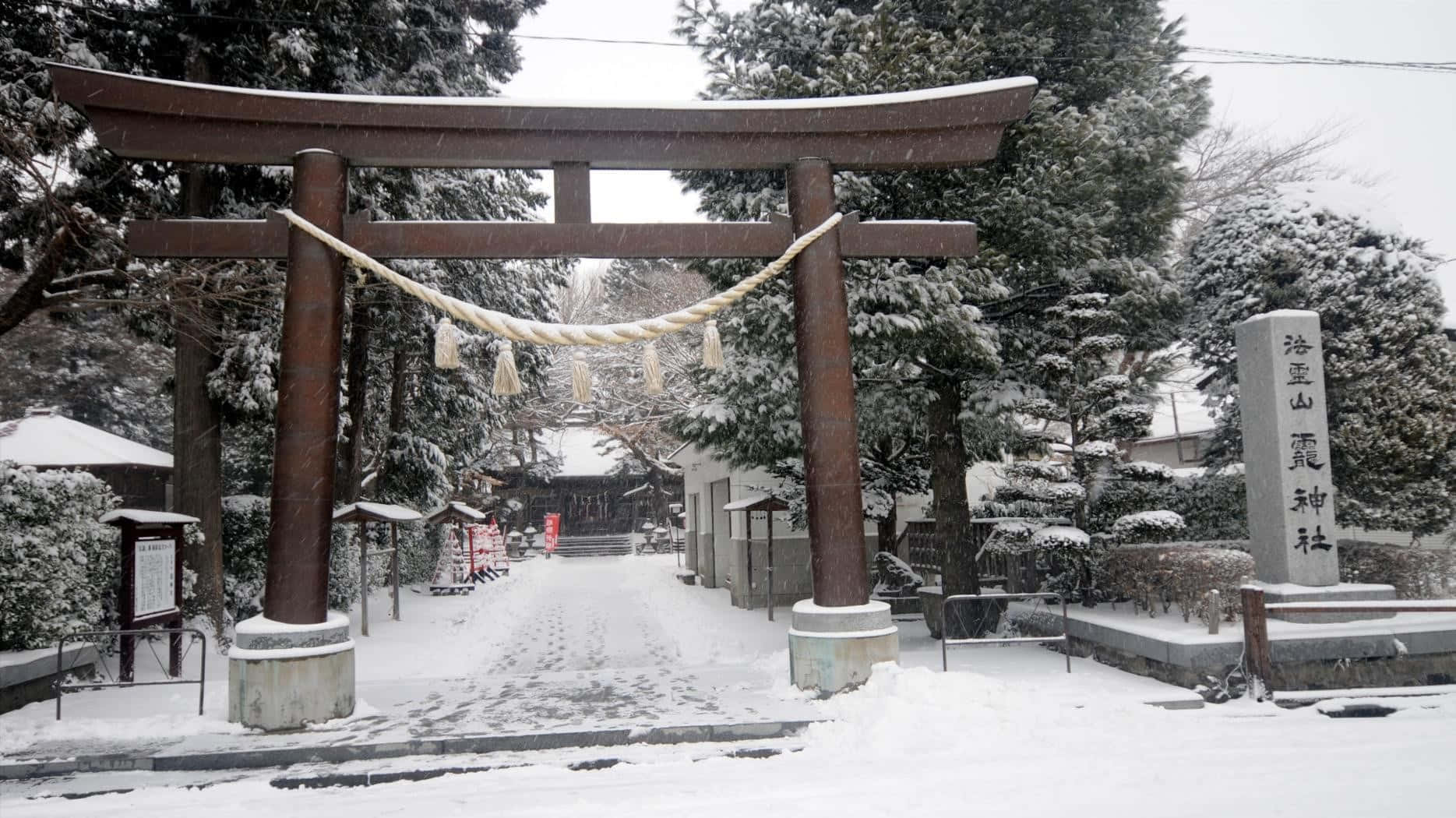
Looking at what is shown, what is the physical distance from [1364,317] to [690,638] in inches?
396

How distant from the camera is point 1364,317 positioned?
11.5m

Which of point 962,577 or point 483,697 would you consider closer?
point 483,697

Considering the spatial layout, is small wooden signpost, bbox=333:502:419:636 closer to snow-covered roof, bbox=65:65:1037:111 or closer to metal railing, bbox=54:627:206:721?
metal railing, bbox=54:627:206:721

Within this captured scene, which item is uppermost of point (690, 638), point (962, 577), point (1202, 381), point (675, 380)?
point (675, 380)

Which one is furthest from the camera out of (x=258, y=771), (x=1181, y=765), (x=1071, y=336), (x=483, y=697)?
(x=1071, y=336)

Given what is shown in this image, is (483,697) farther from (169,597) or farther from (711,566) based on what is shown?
(711,566)

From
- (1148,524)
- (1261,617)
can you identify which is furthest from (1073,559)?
(1261,617)

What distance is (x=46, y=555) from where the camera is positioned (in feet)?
28.8

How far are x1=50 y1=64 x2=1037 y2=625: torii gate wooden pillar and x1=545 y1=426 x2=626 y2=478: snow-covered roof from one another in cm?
3130

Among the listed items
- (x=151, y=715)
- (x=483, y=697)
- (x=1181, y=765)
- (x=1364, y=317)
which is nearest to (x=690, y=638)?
(x=483, y=697)

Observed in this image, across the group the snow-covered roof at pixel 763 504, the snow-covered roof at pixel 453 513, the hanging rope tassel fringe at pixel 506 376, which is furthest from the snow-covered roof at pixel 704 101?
the snow-covered roof at pixel 453 513

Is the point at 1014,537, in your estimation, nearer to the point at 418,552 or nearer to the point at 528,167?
the point at 528,167

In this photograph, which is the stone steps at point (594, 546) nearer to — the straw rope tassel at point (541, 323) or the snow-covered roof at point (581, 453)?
the snow-covered roof at point (581, 453)

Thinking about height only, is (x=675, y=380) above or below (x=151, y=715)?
above
